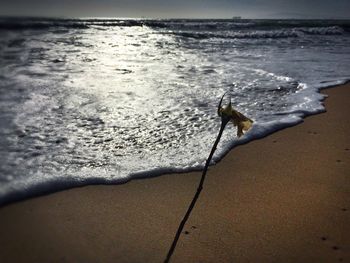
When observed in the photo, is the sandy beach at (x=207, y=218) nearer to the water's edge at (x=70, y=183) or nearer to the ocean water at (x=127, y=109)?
the water's edge at (x=70, y=183)

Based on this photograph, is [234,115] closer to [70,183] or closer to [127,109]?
[70,183]

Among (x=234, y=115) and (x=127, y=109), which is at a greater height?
(x=234, y=115)

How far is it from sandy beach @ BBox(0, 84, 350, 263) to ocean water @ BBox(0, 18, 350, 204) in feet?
0.87

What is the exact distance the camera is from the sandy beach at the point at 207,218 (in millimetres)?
2252

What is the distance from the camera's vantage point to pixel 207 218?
2.58 meters

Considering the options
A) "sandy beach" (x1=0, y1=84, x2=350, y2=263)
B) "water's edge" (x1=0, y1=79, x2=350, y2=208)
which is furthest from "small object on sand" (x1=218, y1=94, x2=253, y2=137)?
"water's edge" (x1=0, y1=79, x2=350, y2=208)

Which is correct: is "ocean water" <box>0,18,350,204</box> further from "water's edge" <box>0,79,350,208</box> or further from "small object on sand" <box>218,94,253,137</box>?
"small object on sand" <box>218,94,253,137</box>

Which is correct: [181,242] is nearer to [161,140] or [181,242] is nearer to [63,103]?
[161,140]

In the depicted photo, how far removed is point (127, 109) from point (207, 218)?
257 cm

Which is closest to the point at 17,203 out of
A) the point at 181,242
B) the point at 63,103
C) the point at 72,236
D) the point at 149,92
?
the point at 72,236

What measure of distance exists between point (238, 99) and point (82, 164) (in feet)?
9.44

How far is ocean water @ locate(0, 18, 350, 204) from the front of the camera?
3.26 meters

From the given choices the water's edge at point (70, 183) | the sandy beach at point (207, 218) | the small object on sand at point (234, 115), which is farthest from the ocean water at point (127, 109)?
the small object on sand at point (234, 115)

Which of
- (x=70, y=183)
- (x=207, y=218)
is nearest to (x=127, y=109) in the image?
(x=70, y=183)
